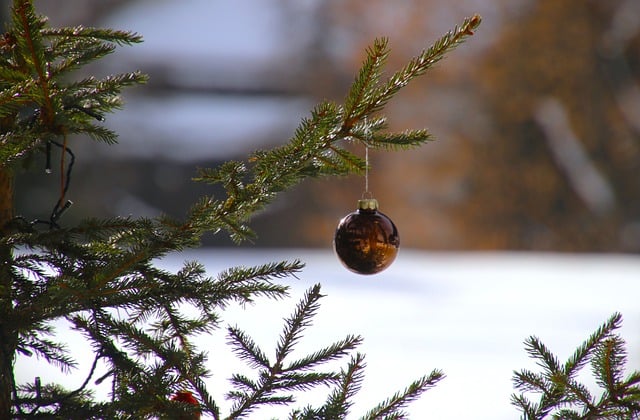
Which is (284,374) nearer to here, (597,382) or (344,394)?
(344,394)

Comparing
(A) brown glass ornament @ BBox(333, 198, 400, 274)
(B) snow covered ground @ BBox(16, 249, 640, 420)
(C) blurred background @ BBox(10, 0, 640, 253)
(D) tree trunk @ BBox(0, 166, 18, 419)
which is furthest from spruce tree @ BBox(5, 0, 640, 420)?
(C) blurred background @ BBox(10, 0, 640, 253)

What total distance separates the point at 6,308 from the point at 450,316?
2.58 metres

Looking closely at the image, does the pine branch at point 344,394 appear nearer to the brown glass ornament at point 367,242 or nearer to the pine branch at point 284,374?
the pine branch at point 284,374

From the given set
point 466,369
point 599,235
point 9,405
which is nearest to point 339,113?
point 9,405

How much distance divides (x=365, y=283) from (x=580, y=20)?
1537 millimetres

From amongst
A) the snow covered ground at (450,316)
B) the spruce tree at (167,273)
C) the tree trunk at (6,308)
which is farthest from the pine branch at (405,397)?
the snow covered ground at (450,316)

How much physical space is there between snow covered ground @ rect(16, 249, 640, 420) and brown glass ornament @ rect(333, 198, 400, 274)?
154 centimetres

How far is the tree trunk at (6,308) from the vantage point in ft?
1.66

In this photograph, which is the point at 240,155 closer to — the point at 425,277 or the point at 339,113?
the point at 425,277

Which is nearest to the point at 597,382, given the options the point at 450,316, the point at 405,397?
the point at 405,397

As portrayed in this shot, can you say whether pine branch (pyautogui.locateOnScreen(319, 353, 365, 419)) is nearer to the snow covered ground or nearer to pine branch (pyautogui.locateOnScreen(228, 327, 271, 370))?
pine branch (pyautogui.locateOnScreen(228, 327, 271, 370))

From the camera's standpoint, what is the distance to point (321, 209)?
11.2 feet

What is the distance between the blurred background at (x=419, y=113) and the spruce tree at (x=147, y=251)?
2.70 meters

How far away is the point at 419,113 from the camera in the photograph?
3219mm
